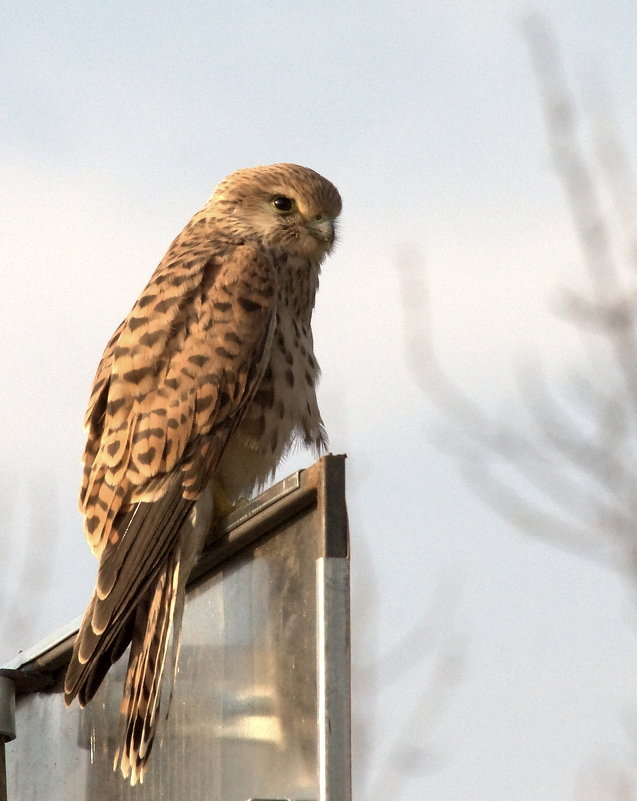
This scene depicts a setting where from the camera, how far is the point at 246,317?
12.1 feet

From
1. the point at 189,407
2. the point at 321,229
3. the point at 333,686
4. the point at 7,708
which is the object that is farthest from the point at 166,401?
the point at 333,686

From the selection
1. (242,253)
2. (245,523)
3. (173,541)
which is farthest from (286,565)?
(242,253)

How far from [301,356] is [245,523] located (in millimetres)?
1641

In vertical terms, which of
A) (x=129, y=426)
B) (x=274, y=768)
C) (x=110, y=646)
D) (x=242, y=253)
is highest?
(x=242, y=253)

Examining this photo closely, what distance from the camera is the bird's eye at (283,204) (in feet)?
14.2

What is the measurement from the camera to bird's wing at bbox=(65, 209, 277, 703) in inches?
122

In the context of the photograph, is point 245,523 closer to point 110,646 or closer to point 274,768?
point 274,768

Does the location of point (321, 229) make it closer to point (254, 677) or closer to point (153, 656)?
point (153, 656)

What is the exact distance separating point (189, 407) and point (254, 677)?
146 centimetres

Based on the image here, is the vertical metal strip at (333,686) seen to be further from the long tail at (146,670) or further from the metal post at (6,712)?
the metal post at (6,712)

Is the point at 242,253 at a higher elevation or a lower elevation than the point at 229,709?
higher

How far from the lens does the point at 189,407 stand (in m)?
3.47

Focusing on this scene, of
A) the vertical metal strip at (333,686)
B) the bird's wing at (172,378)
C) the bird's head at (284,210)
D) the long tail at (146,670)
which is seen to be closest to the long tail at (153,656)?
the long tail at (146,670)

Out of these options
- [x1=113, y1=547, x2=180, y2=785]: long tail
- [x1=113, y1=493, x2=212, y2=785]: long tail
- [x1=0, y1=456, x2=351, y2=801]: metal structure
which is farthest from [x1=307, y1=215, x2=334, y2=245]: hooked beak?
[x1=0, y1=456, x2=351, y2=801]: metal structure
